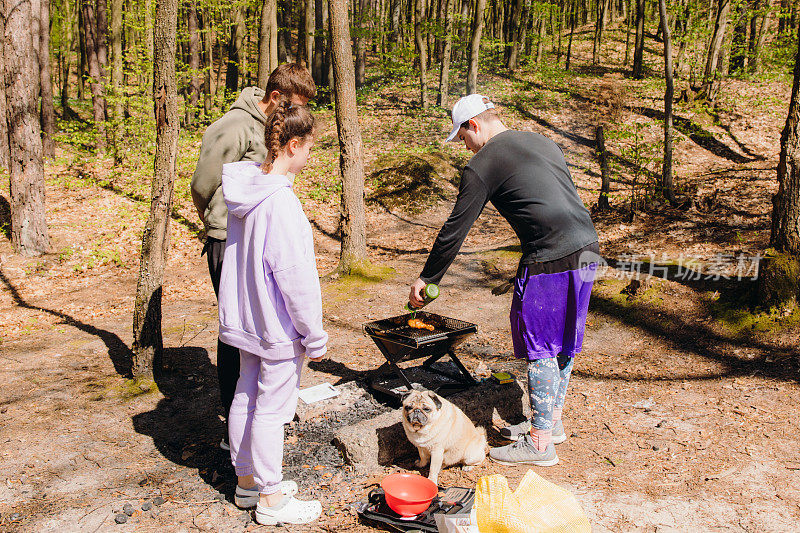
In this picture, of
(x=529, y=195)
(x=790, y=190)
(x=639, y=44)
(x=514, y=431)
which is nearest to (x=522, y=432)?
(x=514, y=431)

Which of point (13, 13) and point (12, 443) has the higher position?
point (13, 13)

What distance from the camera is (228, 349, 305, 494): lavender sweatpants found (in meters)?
2.99

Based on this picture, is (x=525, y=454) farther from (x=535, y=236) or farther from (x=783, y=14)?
(x=783, y=14)

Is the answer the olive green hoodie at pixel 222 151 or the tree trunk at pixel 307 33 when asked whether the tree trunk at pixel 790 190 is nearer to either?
the olive green hoodie at pixel 222 151

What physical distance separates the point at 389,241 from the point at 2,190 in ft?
27.9

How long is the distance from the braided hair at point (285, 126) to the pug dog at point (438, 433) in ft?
5.69

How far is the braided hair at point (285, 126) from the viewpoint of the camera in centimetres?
287

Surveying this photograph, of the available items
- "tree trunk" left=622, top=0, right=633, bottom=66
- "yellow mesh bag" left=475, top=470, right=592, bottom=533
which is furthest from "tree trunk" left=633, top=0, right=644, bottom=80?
"yellow mesh bag" left=475, top=470, right=592, bottom=533

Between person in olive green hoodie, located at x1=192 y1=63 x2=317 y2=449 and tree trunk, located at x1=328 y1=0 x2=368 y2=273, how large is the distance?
419 cm

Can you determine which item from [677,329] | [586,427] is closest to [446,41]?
[677,329]

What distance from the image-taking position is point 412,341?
12.6ft

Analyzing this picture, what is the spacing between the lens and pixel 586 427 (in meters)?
4.43

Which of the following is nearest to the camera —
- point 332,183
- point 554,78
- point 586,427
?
point 586,427

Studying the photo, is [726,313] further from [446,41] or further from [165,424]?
[446,41]
